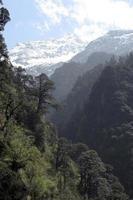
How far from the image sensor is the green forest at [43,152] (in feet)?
168

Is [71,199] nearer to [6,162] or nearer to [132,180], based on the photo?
[6,162]

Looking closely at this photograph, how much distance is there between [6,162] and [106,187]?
63.4 meters

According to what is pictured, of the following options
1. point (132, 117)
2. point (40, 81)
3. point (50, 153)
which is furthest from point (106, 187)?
point (132, 117)

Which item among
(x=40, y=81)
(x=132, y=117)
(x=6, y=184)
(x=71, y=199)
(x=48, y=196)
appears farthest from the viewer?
(x=132, y=117)

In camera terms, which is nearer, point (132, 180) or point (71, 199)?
point (71, 199)

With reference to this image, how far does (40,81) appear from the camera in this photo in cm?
9219

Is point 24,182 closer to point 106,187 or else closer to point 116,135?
point 106,187

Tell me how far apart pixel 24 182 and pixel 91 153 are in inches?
2270

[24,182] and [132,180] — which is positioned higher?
[132,180]

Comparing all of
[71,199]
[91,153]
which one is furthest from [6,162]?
[91,153]

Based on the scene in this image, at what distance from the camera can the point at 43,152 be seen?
92.9m

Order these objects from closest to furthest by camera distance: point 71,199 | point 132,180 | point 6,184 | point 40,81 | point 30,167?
point 6,184 < point 30,167 < point 71,199 < point 40,81 < point 132,180

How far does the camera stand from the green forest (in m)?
51.3

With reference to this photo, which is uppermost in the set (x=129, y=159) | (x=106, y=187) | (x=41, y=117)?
(x=129, y=159)
